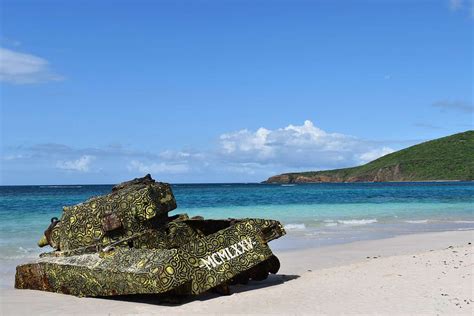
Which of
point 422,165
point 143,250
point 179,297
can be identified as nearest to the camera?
point 179,297

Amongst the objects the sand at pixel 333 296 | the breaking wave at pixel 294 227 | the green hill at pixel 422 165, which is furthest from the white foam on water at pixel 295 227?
the green hill at pixel 422 165

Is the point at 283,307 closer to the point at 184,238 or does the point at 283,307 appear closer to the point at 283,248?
the point at 184,238

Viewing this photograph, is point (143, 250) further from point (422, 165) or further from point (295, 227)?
point (422, 165)

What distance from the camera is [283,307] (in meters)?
7.67

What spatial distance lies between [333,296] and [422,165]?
135 meters

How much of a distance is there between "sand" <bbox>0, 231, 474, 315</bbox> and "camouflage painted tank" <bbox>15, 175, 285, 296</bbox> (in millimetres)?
232

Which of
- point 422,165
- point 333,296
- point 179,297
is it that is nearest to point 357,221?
point 333,296

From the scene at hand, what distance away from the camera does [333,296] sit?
820 cm

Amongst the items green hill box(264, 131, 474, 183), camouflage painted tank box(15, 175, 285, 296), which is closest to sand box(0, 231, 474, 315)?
camouflage painted tank box(15, 175, 285, 296)

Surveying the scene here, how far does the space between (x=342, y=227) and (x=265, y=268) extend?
13.0m

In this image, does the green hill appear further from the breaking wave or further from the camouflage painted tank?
the camouflage painted tank

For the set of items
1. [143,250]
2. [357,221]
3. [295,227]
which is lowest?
[295,227]

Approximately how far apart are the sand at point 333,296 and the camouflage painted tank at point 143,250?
23 cm

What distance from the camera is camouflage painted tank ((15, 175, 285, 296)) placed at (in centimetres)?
799
